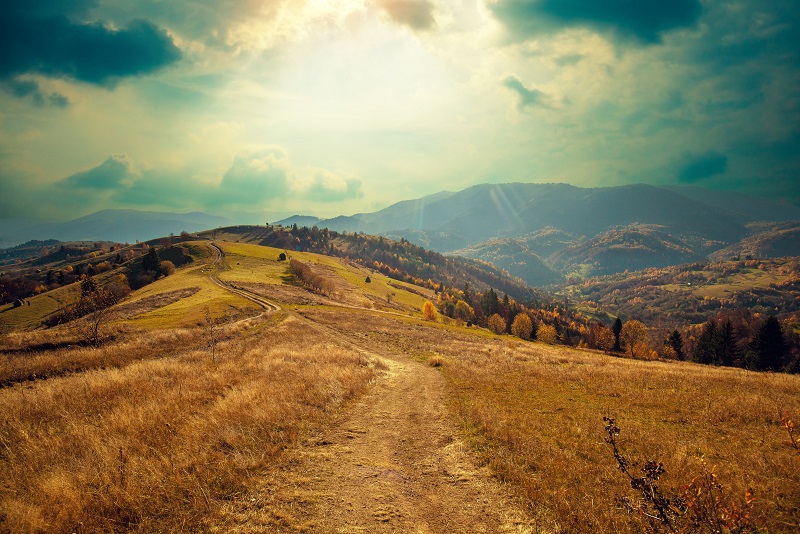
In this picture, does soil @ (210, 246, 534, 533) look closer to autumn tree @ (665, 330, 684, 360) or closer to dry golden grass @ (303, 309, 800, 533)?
dry golden grass @ (303, 309, 800, 533)

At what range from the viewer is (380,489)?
30.4ft

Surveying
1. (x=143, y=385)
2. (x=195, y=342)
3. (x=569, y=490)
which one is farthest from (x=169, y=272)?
(x=569, y=490)

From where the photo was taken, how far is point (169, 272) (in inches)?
4766

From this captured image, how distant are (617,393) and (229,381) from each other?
75.3ft

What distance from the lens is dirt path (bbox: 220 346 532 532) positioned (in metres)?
7.77

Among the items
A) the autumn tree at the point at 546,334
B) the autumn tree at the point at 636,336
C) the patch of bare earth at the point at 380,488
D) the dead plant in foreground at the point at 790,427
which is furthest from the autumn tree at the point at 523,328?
the dead plant in foreground at the point at 790,427

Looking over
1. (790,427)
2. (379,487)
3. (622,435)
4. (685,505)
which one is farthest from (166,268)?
(790,427)

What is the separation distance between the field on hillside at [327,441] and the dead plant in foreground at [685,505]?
0.86m

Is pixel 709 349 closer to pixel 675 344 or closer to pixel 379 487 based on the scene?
pixel 675 344

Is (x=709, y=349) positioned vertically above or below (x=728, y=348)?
below

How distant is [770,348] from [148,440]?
112m

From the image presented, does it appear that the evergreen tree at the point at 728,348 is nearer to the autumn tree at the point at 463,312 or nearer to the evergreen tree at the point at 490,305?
the evergreen tree at the point at 490,305

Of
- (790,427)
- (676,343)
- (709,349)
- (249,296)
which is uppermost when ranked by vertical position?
(790,427)

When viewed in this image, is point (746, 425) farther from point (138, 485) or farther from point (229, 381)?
point (229, 381)
